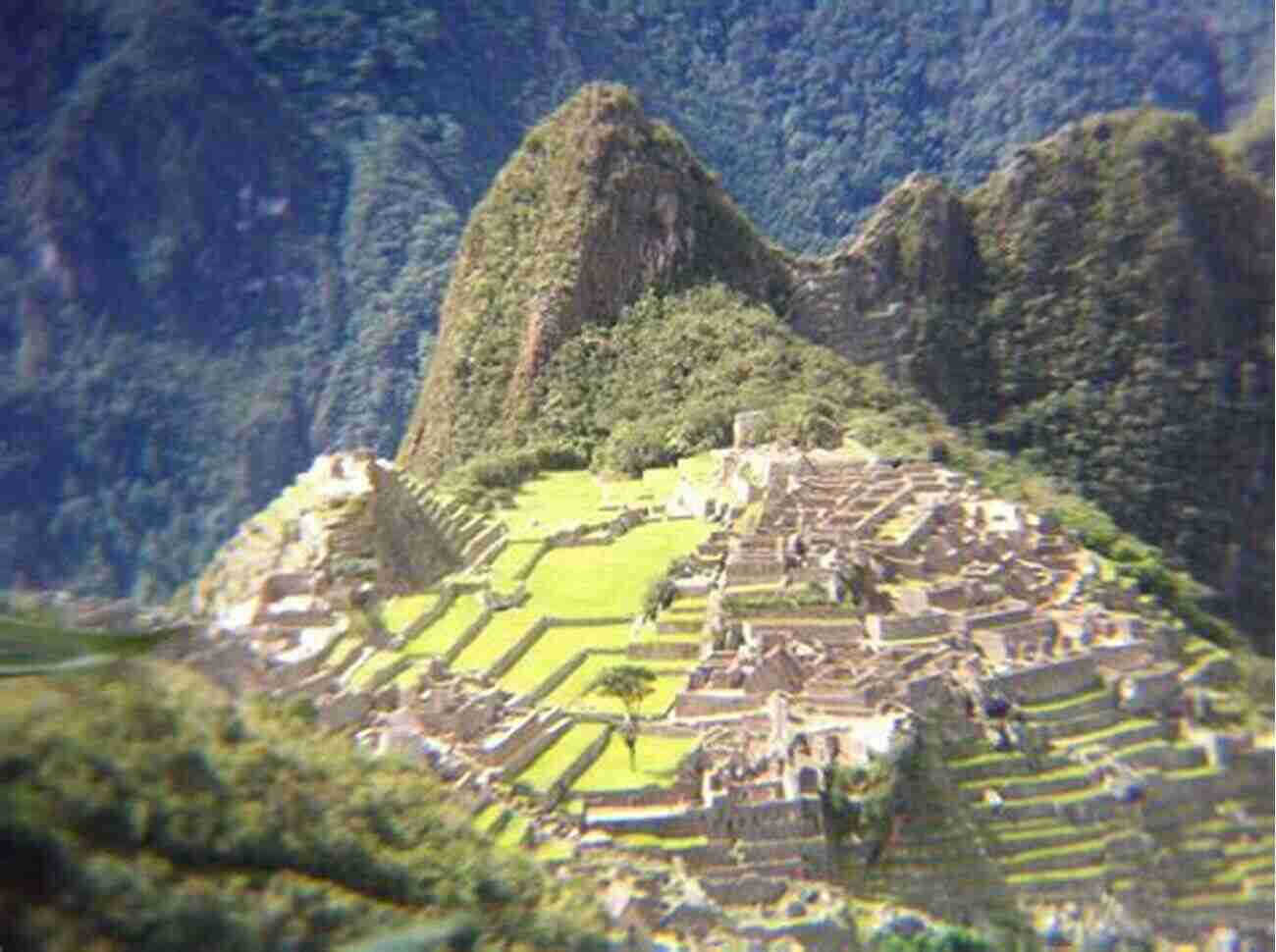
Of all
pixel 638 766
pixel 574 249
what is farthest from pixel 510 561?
pixel 574 249

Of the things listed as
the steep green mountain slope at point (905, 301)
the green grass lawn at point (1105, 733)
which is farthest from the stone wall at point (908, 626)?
the steep green mountain slope at point (905, 301)

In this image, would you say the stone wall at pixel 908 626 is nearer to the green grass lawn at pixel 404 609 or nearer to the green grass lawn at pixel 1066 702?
the green grass lawn at pixel 1066 702

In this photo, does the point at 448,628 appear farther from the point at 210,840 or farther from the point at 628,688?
the point at 210,840

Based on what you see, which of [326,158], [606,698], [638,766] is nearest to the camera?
[638,766]

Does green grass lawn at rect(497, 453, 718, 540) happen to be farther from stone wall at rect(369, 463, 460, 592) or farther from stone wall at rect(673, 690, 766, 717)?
stone wall at rect(673, 690, 766, 717)

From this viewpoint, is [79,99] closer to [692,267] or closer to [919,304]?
[692,267]

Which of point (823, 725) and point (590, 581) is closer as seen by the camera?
point (823, 725)

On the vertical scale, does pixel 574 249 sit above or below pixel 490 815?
above

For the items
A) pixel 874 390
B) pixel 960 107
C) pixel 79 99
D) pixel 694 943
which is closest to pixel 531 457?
pixel 874 390
